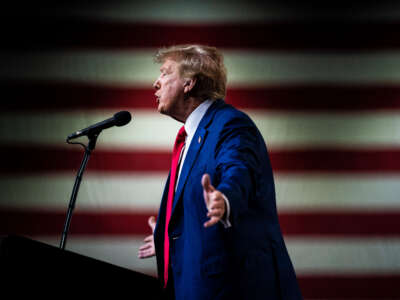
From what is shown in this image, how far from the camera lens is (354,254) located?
1.89 m

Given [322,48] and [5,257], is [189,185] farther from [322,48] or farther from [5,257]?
[322,48]

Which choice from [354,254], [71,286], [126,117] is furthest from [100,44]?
[354,254]

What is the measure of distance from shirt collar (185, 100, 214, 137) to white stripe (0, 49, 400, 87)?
31.2 inches

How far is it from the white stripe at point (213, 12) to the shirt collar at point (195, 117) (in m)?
0.97

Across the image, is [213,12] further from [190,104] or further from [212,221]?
[212,221]

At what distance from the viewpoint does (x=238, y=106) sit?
1.95m

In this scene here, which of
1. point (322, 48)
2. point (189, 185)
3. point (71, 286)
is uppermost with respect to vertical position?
point (322, 48)

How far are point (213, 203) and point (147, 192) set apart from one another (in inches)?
48.8

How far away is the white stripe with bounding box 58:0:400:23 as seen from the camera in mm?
2020

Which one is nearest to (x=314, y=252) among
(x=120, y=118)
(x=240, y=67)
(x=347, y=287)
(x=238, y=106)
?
(x=347, y=287)

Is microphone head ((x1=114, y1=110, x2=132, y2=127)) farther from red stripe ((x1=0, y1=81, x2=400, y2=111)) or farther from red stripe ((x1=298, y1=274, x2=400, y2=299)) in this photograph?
red stripe ((x1=298, y1=274, x2=400, y2=299))

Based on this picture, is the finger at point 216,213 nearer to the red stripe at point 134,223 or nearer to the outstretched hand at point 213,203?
the outstretched hand at point 213,203

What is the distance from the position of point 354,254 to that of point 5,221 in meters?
1.81

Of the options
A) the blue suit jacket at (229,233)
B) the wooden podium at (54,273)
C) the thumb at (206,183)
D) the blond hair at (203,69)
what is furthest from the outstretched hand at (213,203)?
the blond hair at (203,69)
